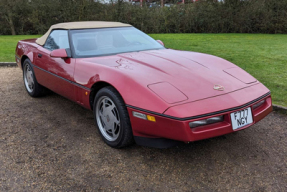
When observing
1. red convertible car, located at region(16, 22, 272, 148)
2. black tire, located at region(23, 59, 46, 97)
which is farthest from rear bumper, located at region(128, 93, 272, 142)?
black tire, located at region(23, 59, 46, 97)

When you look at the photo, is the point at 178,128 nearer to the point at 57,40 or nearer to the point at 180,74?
the point at 180,74

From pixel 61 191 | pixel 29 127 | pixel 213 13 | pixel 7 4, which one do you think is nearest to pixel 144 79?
pixel 61 191

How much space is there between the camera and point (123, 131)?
8.30 ft

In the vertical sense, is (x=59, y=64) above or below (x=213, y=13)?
below

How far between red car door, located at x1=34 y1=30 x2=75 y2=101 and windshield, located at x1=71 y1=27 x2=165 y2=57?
18 centimetres

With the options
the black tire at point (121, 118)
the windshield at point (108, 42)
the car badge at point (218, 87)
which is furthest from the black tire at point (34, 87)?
the car badge at point (218, 87)

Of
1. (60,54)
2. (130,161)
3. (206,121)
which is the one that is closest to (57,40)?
(60,54)

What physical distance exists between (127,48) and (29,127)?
166cm

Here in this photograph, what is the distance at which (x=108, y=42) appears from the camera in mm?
3531

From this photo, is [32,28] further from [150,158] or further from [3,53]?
[150,158]

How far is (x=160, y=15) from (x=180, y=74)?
15326mm

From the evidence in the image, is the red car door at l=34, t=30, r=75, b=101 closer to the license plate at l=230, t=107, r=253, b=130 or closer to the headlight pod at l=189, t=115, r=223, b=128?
the headlight pod at l=189, t=115, r=223, b=128

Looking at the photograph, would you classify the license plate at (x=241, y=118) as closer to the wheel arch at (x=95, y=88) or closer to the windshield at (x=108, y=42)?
the wheel arch at (x=95, y=88)

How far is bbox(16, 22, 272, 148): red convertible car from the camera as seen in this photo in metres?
2.19
